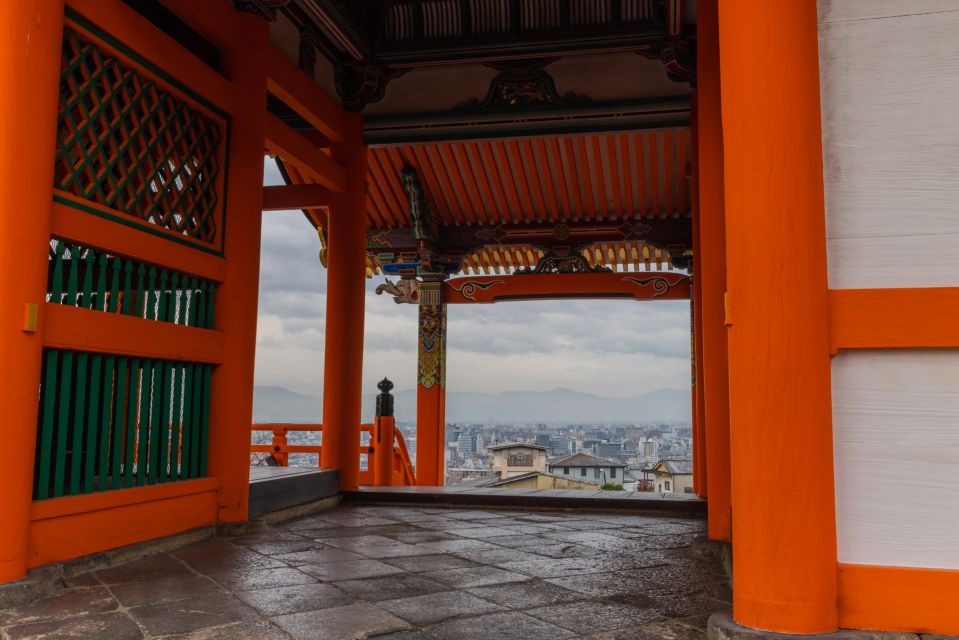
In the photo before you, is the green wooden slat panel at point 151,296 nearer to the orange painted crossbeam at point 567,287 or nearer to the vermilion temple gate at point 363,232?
the vermilion temple gate at point 363,232

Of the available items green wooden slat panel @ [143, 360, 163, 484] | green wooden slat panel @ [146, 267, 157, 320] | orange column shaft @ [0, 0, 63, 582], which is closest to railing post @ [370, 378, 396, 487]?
green wooden slat panel @ [143, 360, 163, 484]

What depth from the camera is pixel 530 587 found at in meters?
2.78

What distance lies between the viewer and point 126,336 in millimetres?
3256

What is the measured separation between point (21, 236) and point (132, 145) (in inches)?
36.4

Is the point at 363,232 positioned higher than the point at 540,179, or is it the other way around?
the point at 540,179

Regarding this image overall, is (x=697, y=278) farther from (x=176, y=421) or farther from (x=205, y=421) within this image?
(x=176, y=421)

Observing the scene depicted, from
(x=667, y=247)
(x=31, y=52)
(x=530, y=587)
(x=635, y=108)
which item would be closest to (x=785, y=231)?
(x=530, y=587)

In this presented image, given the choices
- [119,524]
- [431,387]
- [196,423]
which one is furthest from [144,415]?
[431,387]

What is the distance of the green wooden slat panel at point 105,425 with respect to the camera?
10.3 ft

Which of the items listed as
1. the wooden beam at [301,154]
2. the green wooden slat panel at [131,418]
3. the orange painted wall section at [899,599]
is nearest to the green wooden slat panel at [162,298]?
the green wooden slat panel at [131,418]

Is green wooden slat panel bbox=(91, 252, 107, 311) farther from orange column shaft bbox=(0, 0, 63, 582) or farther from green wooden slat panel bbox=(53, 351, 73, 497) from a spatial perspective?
orange column shaft bbox=(0, 0, 63, 582)

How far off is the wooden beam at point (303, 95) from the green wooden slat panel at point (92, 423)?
6.72ft

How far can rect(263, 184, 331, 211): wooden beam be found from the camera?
19.0 feet

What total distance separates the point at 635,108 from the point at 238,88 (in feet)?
9.21
